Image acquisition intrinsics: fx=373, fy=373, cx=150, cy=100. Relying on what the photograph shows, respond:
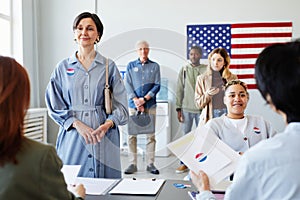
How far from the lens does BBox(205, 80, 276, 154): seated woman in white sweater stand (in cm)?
214

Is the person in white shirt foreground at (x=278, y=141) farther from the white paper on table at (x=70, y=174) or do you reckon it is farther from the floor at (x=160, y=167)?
the floor at (x=160, y=167)

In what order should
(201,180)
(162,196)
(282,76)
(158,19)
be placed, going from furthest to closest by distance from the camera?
(158,19), (162,196), (201,180), (282,76)

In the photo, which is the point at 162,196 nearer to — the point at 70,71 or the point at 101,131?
the point at 101,131

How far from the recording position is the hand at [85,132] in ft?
6.28

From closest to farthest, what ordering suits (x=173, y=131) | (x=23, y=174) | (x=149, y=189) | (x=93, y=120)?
1. (x=23, y=174)
2. (x=149, y=189)
3. (x=93, y=120)
4. (x=173, y=131)

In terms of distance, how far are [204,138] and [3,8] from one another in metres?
3.61

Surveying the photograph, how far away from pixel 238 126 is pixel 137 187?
0.84 meters

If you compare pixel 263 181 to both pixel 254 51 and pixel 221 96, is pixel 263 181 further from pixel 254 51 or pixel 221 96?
pixel 254 51

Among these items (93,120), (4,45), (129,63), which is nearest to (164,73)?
(129,63)

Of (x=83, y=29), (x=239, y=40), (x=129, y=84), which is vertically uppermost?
(x=239, y=40)

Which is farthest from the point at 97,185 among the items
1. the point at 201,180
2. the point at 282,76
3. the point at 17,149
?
the point at 282,76

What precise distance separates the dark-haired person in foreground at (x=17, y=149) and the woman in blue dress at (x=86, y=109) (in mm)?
950

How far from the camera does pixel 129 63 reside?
3164mm

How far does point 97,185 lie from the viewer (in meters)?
1.69
